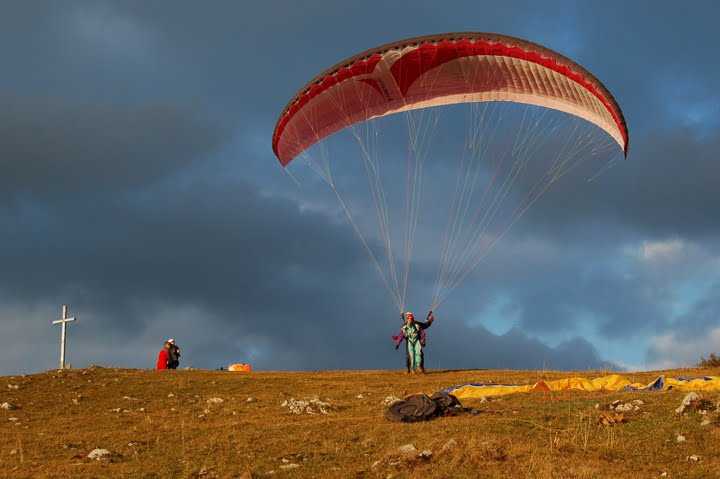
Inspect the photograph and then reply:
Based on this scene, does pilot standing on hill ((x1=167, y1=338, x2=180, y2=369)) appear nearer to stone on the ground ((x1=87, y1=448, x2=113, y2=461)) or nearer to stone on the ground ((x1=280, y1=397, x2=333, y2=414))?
stone on the ground ((x1=280, y1=397, x2=333, y2=414))

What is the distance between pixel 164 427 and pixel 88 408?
582cm

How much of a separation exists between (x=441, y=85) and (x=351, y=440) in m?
14.2

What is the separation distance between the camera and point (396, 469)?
38.1 ft

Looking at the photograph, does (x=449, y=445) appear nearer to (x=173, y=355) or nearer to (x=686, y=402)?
(x=686, y=402)

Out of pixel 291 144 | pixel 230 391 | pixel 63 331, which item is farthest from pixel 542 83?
pixel 63 331

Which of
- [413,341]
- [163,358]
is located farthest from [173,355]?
[413,341]

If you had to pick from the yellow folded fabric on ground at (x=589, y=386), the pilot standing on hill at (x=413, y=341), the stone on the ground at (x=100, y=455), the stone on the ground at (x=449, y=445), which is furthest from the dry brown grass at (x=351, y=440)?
the pilot standing on hill at (x=413, y=341)

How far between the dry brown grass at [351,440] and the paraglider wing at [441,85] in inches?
332

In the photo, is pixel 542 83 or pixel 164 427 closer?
pixel 164 427

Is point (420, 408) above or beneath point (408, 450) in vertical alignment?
above

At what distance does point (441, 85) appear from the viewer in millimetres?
24906

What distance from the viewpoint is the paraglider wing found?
2173 centimetres

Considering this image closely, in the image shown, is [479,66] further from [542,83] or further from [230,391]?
[230,391]

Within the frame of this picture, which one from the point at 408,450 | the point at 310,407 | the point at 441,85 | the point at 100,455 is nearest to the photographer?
the point at 408,450
